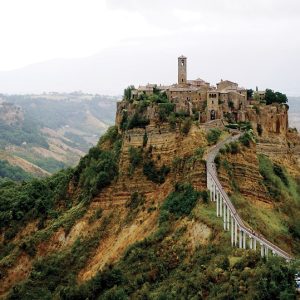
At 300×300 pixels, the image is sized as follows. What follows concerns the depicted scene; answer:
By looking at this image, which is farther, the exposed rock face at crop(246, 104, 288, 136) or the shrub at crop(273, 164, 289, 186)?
the exposed rock face at crop(246, 104, 288, 136)

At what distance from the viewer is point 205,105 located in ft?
185

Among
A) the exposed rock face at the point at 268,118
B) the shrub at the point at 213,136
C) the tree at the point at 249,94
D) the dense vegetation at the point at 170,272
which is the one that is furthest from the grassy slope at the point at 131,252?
the tree at the point at 249,94

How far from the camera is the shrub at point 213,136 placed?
50.6 m

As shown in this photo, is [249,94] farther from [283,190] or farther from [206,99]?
[283,190]

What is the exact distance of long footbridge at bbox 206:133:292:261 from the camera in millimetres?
38781

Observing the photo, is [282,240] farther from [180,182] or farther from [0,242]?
[0,242]

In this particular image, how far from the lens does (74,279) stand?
1989 inches

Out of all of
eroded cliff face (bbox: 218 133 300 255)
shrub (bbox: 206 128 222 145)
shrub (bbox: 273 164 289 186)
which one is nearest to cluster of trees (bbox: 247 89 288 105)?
eroded cliff face (bbox: 218 133 300 255)

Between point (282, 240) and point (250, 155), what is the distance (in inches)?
282

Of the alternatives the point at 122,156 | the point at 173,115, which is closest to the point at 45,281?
the point at 122,156

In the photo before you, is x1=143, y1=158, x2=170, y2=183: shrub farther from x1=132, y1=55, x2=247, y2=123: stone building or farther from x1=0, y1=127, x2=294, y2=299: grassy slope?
x1=132, y1=55, x2=247, y2=123: stone building

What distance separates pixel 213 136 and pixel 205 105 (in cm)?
573

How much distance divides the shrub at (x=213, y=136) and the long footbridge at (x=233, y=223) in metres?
1.27

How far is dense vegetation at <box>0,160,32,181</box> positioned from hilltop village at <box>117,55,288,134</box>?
60082mm
